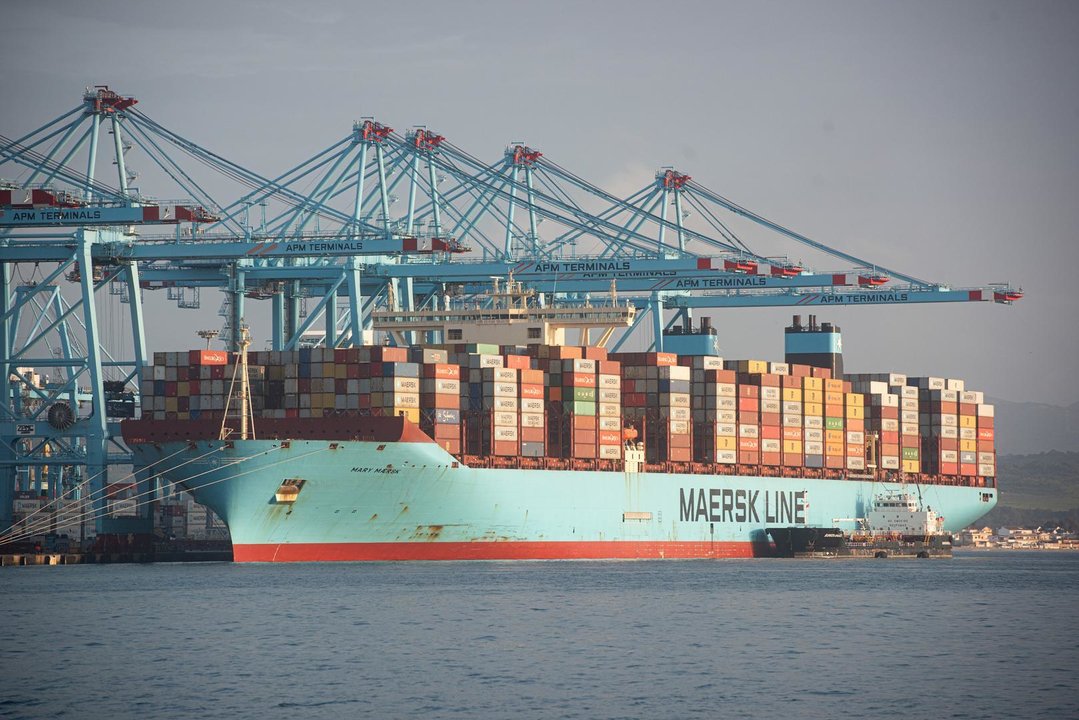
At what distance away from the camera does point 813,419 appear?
263 ft

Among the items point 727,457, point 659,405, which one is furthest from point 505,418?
point 727,457

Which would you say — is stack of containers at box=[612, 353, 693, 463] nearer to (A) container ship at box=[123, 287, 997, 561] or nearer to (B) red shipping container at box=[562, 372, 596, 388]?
(A) container ship at box=[123, 287, 997, 561]

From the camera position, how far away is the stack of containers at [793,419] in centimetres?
7844

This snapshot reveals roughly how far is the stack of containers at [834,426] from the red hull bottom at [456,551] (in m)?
11.0

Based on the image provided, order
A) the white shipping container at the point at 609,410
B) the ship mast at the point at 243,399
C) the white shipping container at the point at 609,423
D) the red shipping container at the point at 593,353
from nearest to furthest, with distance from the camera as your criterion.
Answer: the ship mast at the point at 243,399 < the white shipping container at the point at 609,423 < the white shipping container at the point at 609,410 < the red shipping container at the point at 593,353

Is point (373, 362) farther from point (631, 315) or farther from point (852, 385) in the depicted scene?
point (852, 385)

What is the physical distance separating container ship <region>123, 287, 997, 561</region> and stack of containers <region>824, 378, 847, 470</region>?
98mm

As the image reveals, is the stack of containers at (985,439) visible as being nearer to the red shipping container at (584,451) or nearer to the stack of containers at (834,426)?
the stack of containers at (834,426)

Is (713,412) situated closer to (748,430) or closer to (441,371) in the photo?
(748,430)

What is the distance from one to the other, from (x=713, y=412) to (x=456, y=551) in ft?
50.9

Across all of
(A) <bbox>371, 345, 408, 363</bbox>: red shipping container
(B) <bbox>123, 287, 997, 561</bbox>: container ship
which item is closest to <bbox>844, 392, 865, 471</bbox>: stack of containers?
(B) <bbox>123, 287, 997, 561</bbox>: container ship

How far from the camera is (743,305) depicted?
93625 millimetres

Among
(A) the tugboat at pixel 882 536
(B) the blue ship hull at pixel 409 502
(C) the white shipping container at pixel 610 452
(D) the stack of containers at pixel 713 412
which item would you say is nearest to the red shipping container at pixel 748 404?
(D) the stack of containers at pixel 713 412

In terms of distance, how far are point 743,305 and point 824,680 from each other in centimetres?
6059
